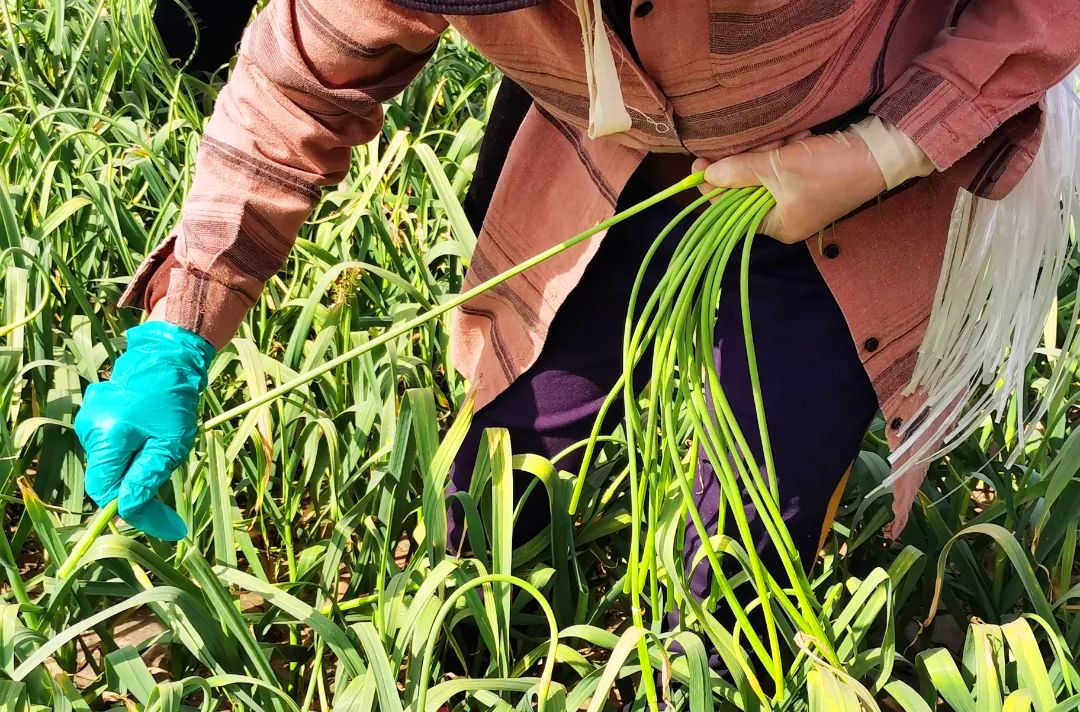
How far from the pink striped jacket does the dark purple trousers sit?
0.14ft

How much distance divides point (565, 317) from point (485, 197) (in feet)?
0.71

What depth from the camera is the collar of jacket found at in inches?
31.7

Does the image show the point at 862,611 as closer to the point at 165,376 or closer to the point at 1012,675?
the point at 1012,675

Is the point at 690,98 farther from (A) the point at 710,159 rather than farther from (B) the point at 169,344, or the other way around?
(B) the point at 169,344

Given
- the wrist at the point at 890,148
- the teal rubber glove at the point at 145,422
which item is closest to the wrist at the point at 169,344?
the teal rubber glove at the point at 145,422

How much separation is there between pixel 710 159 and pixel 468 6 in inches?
15.9

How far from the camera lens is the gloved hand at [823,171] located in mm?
1073

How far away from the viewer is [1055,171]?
124 cm

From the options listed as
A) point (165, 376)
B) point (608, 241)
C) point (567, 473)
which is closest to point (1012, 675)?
point (567, 473)

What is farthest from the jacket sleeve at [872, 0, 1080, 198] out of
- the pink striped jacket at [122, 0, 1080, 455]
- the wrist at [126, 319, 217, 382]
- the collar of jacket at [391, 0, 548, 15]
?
the wrist at [126, 319, 217, 382]

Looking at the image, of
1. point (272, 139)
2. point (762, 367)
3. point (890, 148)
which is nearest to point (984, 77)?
point (890, 148)

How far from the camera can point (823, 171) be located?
1.07m

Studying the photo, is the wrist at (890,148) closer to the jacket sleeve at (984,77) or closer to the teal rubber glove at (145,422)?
the jacket sleeve at (984,77)

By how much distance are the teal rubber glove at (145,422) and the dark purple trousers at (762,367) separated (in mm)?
431
